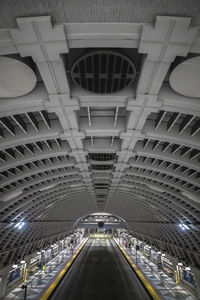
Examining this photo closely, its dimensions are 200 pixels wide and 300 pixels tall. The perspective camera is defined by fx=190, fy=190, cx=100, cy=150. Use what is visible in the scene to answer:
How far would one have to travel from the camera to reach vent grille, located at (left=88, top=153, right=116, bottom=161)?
1376 cm

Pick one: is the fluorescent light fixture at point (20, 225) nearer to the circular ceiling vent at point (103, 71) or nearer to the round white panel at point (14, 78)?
the round white panel at point (14, 78)

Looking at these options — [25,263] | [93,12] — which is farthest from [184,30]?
[25,263]

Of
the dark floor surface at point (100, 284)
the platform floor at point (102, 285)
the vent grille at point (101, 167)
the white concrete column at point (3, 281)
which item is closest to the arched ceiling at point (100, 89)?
the vent grille at point (101, 167)

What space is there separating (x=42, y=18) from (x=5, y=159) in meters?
9.43

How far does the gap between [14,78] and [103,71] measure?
259 cm

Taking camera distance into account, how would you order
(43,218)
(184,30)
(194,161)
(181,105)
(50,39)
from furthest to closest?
1. (43,218)
2. (194,161)
3. (181,105)
4. (50,39)
5. (184,30)

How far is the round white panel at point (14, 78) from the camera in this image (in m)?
5.08

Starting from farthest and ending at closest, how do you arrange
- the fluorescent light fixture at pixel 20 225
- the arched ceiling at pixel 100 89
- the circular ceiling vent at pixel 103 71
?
1. the fluorescent light fixture at pixel 20 225
2. the circular ceiling vent at pixel 103 71
3. the arched ceiling at pixel 100 89

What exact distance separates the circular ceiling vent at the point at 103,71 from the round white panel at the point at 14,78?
4.31ft

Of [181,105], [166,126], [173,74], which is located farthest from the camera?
[166,126]

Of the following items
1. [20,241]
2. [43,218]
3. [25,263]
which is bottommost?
[25,263]

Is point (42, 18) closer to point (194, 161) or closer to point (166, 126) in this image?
point (166, 126)

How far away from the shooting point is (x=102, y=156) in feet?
45.8

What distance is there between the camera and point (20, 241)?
2495 cm
